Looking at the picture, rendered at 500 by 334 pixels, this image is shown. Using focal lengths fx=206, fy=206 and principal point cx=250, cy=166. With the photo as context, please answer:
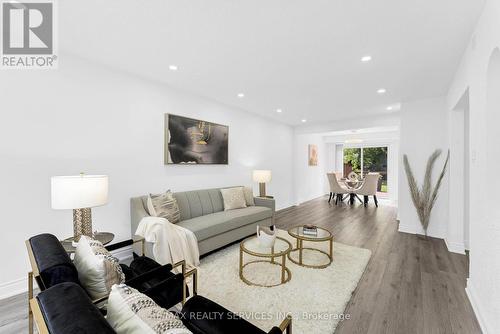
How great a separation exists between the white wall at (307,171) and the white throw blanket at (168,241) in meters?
4.49

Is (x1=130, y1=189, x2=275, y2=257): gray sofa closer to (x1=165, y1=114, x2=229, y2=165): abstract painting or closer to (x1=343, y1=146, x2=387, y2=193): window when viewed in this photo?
(x1=165, y1=114, x2=229, y2=165): abstract painting

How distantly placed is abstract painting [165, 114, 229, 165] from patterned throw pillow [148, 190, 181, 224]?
663 mm

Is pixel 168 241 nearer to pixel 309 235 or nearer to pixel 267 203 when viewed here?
pixel 309 235

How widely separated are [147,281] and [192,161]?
2.26 m

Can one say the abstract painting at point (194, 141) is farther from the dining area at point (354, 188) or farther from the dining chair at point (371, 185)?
the dining chair at point (371, 185)

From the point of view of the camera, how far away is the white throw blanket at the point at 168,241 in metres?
2.28

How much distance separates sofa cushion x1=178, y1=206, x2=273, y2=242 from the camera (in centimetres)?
270

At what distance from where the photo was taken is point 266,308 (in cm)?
184

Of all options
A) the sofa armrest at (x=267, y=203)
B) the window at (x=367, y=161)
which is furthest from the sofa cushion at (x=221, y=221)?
the window at (x=367, y=161)

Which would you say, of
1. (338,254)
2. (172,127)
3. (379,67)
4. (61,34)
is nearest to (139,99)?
(172,127)

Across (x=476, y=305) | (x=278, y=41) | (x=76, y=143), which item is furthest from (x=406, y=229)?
(x=76, y=143)

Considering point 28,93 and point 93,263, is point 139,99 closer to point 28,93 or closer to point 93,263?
point 28,93

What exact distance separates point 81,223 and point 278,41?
2.63 metres

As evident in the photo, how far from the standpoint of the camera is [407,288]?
7.04 ft
